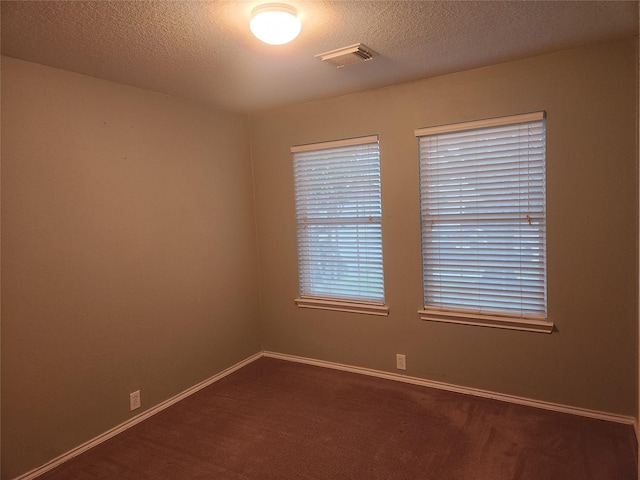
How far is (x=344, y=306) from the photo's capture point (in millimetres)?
3758

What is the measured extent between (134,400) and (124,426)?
0.18m

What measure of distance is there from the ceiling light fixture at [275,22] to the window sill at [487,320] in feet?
7.49

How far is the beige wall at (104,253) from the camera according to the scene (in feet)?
7.92

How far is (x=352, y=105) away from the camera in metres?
3.54

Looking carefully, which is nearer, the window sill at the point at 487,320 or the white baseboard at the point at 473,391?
the white baseboard at the point at 473,391

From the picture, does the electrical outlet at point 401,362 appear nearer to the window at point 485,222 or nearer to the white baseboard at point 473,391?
the white baseboard at point 473,391

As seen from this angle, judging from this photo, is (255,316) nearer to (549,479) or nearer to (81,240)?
(81,240)

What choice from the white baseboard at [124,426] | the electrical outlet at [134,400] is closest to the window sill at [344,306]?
the white baseboard at [124,426]

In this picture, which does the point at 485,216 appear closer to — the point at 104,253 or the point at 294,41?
the point at 294,41

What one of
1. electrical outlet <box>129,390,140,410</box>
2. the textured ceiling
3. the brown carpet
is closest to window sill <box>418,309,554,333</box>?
the brown carpet

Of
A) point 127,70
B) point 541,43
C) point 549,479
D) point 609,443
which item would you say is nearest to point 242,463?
point 549,479

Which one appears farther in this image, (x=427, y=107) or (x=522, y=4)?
(x=427, y=107)

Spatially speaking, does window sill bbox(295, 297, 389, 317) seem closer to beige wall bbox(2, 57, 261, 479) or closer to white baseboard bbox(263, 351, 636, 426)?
white baseboard bbox(263, 351, 636, 426)

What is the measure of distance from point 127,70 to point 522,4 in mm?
2328
